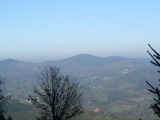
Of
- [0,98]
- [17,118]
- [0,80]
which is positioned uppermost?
[0,80]

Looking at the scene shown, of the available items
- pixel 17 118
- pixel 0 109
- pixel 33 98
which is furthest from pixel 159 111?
pixel 17 118

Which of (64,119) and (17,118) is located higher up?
(64,119)

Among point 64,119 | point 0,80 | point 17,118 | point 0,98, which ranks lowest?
point 17,118

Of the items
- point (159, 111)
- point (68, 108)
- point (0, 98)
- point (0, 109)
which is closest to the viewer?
point (159, 111)

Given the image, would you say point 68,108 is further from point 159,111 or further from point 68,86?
point 159,111

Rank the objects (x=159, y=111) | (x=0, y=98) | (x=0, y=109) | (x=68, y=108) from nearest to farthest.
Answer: (x=159, y=111)
(x=68, y=108)
(x=0, y=98)
(x=0, y=109)

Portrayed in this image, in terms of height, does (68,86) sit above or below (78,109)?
above

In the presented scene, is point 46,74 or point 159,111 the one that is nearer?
point 159,111

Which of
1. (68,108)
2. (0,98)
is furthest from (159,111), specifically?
(0,98)

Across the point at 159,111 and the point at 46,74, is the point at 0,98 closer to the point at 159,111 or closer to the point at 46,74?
the point at 46,74
